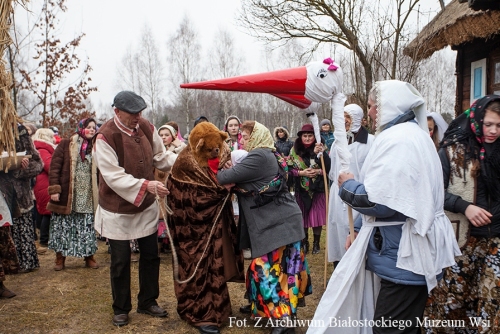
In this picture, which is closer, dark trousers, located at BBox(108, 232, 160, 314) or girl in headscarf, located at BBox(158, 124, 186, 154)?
dark trousers, located at BBox(108, 232, 160, 314)

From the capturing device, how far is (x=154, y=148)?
4.24m

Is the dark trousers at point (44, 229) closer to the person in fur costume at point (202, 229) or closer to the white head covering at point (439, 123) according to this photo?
the person in fur costume at point (202, 229)

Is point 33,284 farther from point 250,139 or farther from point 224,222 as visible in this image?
point 250,139

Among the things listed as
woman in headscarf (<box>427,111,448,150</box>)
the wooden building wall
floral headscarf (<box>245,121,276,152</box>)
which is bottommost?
floral headscarf (<box>245,121,276,152</box>)

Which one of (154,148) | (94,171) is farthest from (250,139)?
(94,171)

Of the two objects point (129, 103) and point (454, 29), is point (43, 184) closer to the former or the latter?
point (129, 103)

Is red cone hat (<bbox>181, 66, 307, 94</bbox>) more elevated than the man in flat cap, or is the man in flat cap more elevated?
red cone hat (<bbox>181, 66, 307, 94</bbox>)

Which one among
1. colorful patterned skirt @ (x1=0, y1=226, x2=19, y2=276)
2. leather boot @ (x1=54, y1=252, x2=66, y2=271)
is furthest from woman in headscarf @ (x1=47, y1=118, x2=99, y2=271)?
colorful patterned skirt @ (x1=0, y1=226, x2=19, y2=276)

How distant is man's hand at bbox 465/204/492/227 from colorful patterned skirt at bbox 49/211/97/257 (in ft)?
15.1

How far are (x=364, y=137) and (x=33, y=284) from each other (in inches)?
166

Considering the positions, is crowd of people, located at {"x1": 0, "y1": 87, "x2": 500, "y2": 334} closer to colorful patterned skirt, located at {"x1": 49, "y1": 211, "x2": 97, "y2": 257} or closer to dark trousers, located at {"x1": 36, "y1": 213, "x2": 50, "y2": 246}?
colorful patterned skirt, located at {"x1": 49, "y1": 211, "x2": 97, "y2": 257}

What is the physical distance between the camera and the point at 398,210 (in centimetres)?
236

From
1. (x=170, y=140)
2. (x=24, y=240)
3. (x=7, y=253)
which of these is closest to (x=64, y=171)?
(x=24, y=240)

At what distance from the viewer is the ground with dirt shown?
Answer: 3914mm
